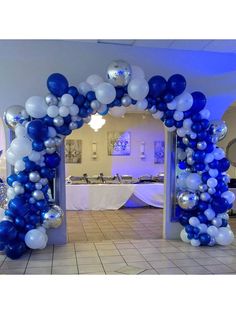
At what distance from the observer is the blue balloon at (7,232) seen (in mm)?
4102

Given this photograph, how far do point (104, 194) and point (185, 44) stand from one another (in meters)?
4.38

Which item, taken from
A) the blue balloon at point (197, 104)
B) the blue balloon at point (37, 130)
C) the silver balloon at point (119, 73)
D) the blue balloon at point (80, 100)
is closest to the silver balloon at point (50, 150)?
the blue balloon at point (37, 130)

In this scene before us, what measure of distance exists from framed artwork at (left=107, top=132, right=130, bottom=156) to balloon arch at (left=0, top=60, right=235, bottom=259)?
5.56m

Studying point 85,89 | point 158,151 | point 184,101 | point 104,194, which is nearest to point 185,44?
point 184,101

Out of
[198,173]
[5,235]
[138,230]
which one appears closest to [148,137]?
[138,230]

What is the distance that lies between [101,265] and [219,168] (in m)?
2.32

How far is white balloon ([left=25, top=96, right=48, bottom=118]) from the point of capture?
14.0ft

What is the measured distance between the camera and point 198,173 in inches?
192

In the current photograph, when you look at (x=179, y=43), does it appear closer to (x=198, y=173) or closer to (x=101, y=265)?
(x=198, y=173)

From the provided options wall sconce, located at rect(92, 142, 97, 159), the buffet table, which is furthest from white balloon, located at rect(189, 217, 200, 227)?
wall sconce, located at rect(92, 142, 97, 159)

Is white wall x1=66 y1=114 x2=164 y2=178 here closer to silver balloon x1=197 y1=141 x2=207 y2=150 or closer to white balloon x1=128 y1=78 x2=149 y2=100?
silver balloon x1=197 y1=141 x2=207 y2=150

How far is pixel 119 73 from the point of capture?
4.09 meters

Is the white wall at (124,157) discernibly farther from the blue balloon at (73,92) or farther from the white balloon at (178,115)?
the blue balloon at (73,92)

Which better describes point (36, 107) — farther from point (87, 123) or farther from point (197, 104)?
point (197, 104)
